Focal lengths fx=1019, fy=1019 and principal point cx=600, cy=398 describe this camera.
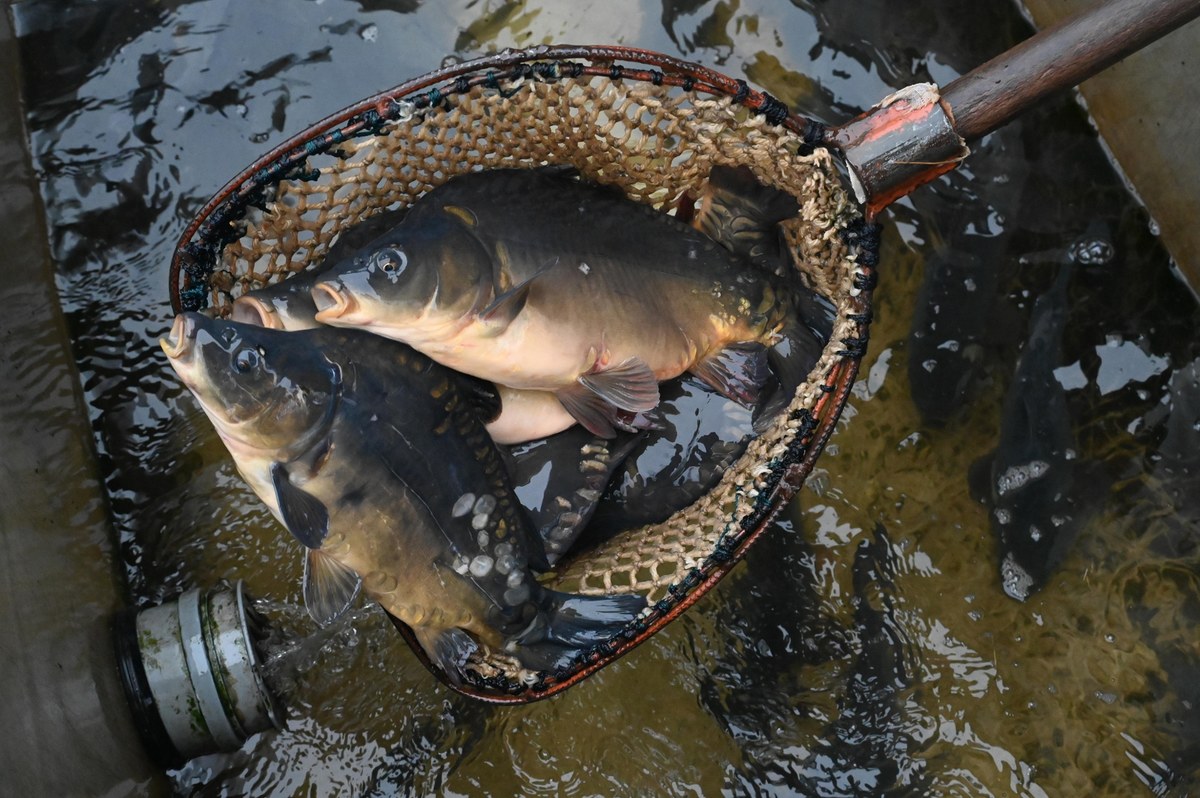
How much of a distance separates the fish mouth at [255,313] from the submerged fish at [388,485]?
0.45 feet

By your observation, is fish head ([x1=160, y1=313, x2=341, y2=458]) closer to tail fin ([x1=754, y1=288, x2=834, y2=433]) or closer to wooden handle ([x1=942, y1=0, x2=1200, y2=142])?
tail fin ([x1=754, y1=288, x2=834, y2=433])

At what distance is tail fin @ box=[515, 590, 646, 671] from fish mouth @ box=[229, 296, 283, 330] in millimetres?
909

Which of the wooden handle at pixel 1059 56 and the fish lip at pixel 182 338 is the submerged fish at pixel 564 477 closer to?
the fish lip at pixel 182 338

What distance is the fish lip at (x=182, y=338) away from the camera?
80.2 inches

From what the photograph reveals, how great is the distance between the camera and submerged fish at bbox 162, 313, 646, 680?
214 centimetres

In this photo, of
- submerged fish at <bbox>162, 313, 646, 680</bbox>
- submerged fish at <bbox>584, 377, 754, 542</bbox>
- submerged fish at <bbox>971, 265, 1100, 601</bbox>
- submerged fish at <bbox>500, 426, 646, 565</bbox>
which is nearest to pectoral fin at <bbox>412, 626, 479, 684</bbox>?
submerged fish at <bbox>162, 313, 646, 680</bbox>

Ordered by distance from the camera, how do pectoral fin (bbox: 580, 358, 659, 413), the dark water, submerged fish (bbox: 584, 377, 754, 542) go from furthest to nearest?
the dark water, submerged fish (bbox: 584, 377, 754, 542), pectoral fin (bbox: 580, 358, 659, 413)

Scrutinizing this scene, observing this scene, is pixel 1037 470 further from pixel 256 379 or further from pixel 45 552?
pixel 45 552

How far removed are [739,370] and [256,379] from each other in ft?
4.21

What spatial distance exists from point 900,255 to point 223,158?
2.14 m

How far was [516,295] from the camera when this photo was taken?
2.41m

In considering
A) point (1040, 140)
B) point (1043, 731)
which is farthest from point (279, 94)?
point (1043, 731)

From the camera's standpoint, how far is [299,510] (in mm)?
2176

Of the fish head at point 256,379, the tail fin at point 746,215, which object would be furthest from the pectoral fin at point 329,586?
the tail fin at point 746,215
